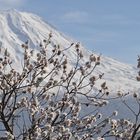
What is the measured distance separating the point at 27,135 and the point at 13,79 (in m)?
1.76

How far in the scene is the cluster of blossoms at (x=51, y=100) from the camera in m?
12.4

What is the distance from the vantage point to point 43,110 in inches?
547

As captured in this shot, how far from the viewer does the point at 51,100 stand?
1470cm

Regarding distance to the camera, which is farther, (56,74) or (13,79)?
(56,74)

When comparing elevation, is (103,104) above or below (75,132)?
above

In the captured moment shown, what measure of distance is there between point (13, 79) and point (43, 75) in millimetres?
1006

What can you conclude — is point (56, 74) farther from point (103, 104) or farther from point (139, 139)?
point (139, 139)

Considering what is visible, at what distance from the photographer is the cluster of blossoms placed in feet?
40.8

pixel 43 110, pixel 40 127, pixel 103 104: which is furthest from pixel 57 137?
pixel 103 104

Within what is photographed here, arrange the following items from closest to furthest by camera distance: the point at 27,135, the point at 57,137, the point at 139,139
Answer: the point at 139,139
the point at 27,135
the point at 57,137

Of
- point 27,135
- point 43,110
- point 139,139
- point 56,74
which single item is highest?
point 56,74

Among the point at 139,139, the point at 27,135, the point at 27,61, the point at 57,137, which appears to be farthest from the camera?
the point at 27,61

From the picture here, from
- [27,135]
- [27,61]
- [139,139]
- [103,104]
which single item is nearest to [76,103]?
[103,104]

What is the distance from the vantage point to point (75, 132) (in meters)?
13.1
